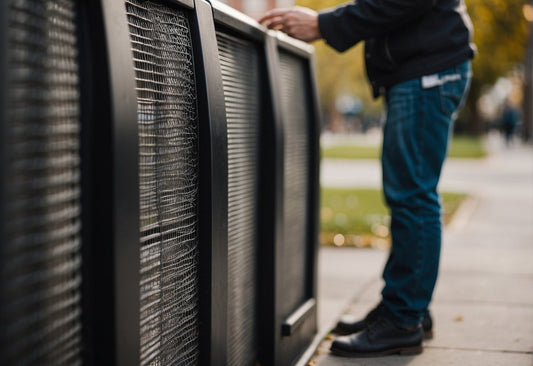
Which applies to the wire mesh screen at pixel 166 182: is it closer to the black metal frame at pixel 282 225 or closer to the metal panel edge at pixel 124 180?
the metal panel edge at pixel 124 180

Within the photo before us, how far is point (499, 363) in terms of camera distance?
119 inches

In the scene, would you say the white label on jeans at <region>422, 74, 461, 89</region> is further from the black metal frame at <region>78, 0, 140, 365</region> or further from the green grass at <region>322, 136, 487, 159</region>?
the green grass at <region>322, 136, 487, 159</region>

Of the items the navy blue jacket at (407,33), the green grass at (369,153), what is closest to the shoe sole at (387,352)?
the navy blue jacket at (407,33)

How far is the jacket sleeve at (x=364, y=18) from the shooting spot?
2941 mm

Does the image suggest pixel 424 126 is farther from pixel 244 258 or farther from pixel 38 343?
pixel 38 343

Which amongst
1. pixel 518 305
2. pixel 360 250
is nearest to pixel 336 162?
pixel 360 250

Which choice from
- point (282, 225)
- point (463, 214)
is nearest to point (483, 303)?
point (282, 225)

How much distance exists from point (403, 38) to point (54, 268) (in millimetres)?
2052

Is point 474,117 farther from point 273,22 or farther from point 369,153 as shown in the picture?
point 273,22

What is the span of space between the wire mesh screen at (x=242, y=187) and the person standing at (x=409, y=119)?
1.27 ft

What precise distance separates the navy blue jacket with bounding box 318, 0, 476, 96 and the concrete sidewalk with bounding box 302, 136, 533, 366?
1177 mm

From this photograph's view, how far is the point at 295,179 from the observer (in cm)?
329

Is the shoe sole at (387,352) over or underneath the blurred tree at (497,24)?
underneath

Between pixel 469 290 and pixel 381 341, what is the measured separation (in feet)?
5.21
